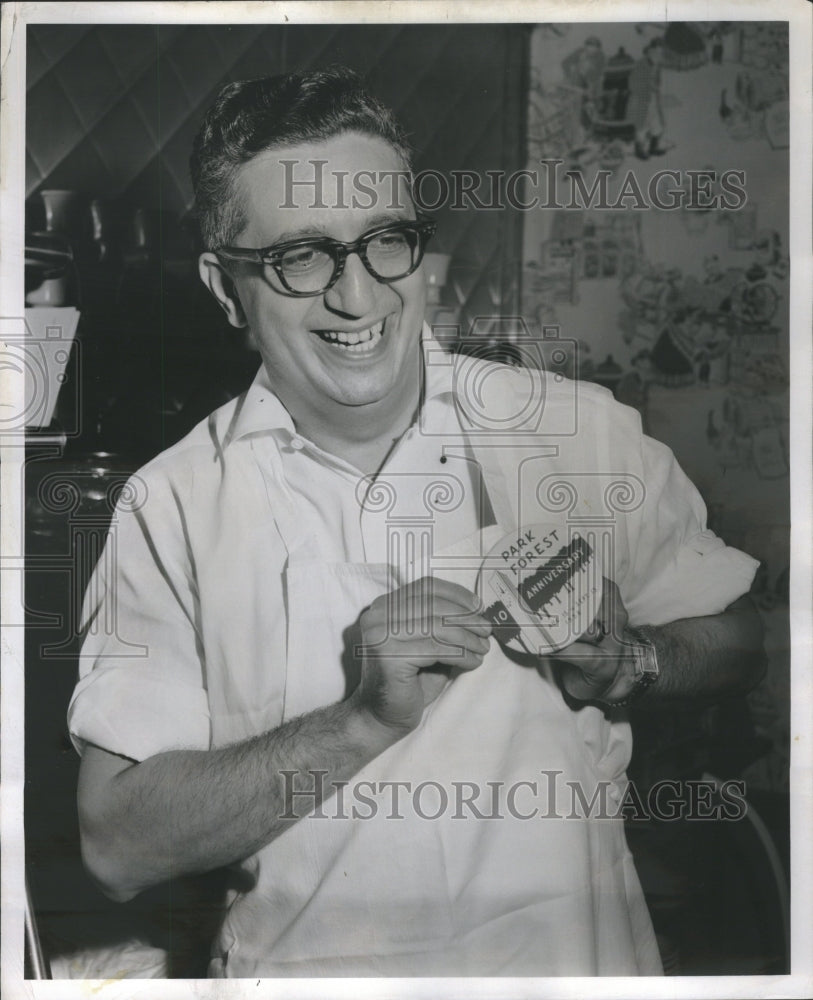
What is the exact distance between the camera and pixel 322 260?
5.08ft

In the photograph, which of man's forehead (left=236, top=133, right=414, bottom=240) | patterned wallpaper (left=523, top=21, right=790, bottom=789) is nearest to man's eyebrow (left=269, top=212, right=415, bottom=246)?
man's forehead (left=236, top=133, right=414, bottom=240)

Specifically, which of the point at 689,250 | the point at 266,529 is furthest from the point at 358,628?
the point at 689,250

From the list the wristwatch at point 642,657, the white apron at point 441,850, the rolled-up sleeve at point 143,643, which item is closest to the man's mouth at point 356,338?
the white apron at point 441,850

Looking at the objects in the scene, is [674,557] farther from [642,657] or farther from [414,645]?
[414,645]

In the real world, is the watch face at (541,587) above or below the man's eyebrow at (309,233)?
below

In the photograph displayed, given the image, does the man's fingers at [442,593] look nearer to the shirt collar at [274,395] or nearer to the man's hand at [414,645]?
the man's hand at [414,645]

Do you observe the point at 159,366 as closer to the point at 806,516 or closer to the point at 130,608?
the point at 130,608

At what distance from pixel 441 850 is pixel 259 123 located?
1180mm

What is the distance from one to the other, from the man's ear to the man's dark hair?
0.02m

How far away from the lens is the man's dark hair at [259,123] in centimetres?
156

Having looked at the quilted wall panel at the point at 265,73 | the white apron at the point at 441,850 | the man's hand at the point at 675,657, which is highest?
the quilted wall panel at the point at 265,73

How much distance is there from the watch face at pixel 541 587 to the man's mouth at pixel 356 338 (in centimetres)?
37

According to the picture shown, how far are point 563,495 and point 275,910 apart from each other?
31.6 inches

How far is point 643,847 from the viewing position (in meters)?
1.63
